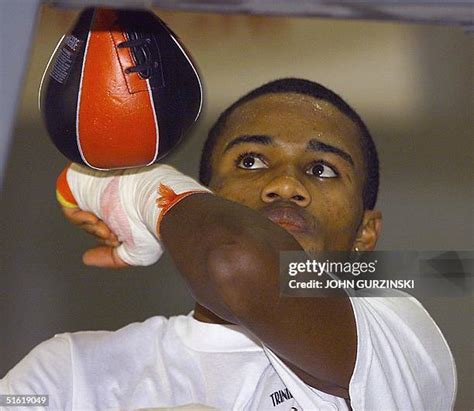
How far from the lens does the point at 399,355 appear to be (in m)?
0.74

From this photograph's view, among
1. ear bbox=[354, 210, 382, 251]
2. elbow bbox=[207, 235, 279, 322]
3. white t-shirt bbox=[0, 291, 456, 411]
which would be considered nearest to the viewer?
elbow bbox=[207, 235, 279, 322]

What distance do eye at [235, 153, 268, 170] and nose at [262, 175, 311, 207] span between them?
2 centimetres

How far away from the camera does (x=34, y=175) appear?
92 cm

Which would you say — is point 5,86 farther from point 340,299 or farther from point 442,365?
point 442,365

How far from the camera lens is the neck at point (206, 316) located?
0.84m

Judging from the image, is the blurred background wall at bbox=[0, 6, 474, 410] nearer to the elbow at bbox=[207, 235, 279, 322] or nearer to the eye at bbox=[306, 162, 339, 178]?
the eye at bbox=[306, 162, 339, 178]

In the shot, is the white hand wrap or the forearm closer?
the forearm

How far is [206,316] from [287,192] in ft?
0.42

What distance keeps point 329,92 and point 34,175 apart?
28 centimetres

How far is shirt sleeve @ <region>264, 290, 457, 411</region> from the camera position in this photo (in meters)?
0.72

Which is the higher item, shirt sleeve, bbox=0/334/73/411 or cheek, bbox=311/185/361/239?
cheek, bbox=311/185/361/239

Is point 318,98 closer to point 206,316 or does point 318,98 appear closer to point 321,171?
point 321,171

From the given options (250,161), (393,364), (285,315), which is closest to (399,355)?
(393,364)

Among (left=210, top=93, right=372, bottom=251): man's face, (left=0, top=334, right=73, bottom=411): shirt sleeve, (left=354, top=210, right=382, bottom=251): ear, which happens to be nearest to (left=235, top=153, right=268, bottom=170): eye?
(left=210, top=93, right=372, bottom=251): man's face
